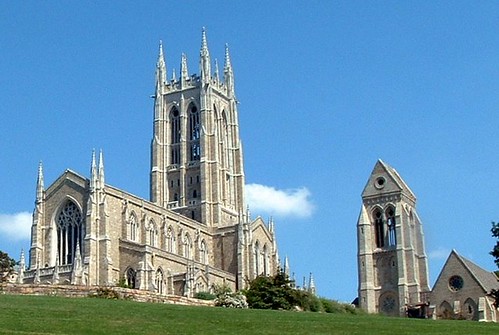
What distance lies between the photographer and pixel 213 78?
105 meters

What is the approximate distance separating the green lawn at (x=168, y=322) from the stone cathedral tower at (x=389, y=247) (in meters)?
51.2

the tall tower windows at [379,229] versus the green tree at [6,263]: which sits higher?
the tall tower windows at [379,229]

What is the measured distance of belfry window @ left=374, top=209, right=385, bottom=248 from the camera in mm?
88500

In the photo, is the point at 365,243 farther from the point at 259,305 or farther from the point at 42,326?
the point at 42,326

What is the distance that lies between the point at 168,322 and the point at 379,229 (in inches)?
2434

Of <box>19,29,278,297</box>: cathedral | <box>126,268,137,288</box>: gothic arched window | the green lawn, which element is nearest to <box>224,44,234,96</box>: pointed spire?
<box>19,29,278,297</box>: cathedral

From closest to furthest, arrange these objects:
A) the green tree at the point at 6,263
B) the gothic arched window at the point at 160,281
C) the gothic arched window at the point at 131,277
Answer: the green tree at the point at 6,263
the gothic arched window at the point at 131,277
the gothic arched window at the point at 160,281

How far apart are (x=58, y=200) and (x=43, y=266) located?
5.66m

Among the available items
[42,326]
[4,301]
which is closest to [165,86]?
[4,301]

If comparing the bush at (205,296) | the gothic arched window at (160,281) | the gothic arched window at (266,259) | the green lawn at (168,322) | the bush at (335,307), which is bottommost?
the green lawn at (168,322)

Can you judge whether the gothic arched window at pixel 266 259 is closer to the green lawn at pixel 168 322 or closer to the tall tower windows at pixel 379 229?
the tall tower windows at pixel 379 229

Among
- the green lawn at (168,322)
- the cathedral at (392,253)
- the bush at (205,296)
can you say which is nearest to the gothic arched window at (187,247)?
the cathedral at (392,253)

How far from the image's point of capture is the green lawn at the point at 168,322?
26.9m

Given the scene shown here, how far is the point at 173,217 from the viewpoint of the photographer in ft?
290
